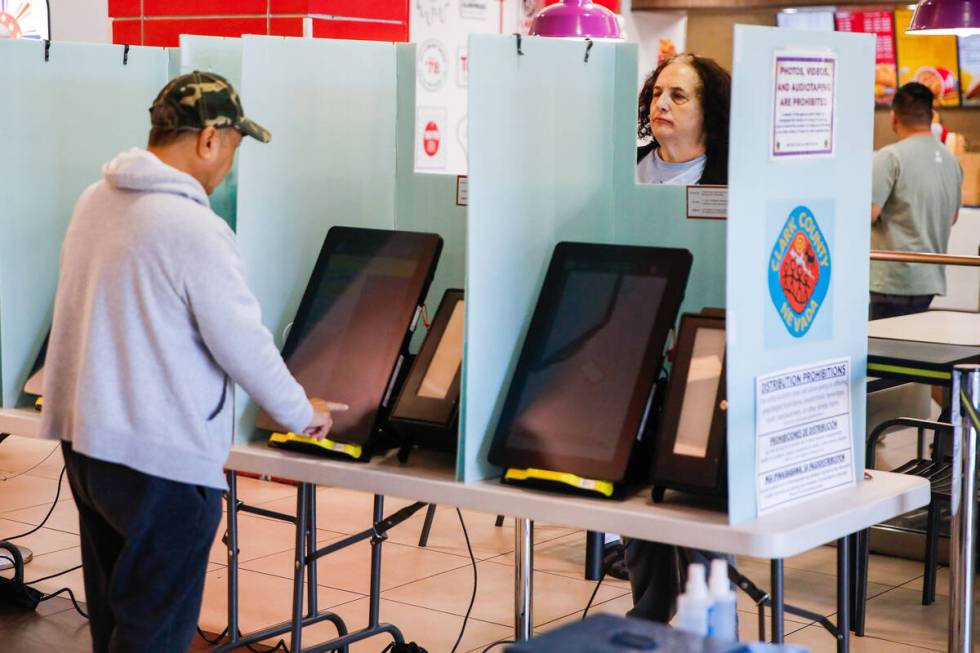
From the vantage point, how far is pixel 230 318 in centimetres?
233

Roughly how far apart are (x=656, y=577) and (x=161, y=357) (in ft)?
4.18

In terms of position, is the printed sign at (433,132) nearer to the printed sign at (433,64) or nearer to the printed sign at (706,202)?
the printed sign at (433,64)

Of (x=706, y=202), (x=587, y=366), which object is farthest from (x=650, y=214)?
(x=587, y=366)

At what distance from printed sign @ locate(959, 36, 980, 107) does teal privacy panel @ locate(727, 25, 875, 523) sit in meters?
6.33

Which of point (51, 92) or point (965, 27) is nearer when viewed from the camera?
point (51, 92)

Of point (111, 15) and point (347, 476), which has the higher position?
point (111, 15)

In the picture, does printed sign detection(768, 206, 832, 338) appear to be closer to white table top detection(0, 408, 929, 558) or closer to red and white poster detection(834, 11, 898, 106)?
white table top detection(0, 408, 929, 558)

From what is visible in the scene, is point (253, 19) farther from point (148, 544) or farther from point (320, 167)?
point (148, 544)

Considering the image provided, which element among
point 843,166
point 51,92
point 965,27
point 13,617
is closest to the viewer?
point 843,166

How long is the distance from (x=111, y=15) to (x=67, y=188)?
9.00 ft

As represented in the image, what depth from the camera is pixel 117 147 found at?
3.41 m

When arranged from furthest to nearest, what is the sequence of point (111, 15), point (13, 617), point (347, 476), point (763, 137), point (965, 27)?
point (111, 15) < point (965, 27) < point (13, 617) < point (347, 476) < point (763, 137)

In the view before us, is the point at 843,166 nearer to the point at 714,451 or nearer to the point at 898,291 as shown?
the point at 714,451

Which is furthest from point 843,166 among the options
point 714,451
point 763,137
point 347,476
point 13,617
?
point 13,617
